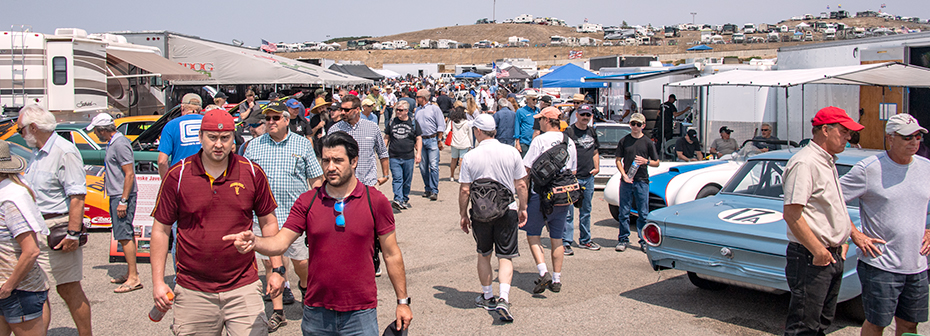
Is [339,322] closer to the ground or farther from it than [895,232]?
closer to the ground

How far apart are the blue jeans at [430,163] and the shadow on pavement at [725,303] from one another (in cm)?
514

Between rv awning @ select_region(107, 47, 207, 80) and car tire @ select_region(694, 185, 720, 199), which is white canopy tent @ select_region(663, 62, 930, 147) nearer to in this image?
car tire @ select_region(694, 185, 720, 199)

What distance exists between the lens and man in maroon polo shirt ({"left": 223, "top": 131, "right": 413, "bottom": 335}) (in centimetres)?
318

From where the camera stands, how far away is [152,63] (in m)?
15.7

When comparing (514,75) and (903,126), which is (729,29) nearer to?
(514,75)

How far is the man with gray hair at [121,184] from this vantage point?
18.9 feet

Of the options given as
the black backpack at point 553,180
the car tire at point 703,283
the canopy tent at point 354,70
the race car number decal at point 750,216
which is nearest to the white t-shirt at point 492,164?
the black backpack at point 553,180

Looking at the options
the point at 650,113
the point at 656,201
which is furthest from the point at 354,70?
the point at 656,201

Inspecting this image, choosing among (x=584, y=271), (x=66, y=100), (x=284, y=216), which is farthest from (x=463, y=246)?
(x=66, y=100)

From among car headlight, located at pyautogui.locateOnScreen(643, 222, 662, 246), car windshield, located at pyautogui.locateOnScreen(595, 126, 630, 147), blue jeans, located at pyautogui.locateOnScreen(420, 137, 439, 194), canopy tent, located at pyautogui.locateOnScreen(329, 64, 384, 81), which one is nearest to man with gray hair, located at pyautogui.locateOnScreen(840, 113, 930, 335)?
car headlight, located at pyautogui.locateOnScreen(643, 222, 662, 246)

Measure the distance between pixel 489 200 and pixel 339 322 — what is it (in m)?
2.21

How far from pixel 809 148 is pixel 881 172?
1.76 feet

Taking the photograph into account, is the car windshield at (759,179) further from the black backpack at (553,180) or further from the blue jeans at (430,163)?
the blue jeans at (430,163)

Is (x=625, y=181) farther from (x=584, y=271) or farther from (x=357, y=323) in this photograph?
(x=357, y=323)
